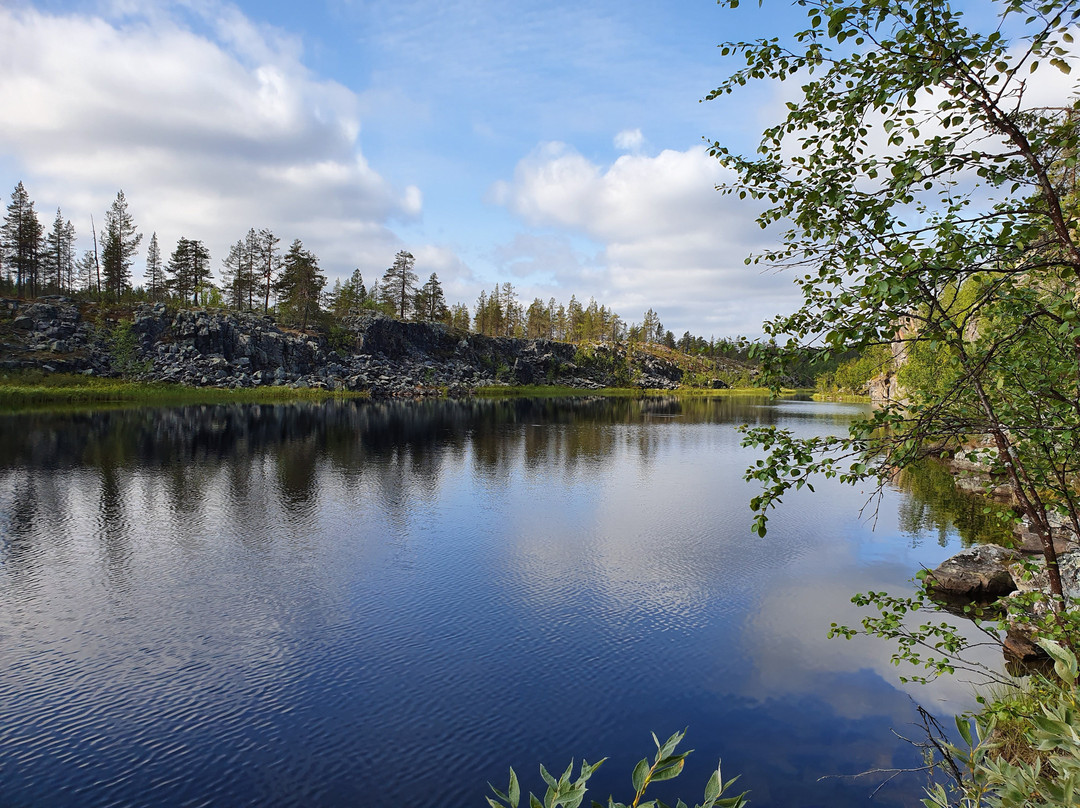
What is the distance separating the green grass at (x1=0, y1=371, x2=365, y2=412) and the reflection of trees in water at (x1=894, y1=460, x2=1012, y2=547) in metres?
92.7

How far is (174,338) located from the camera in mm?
120438

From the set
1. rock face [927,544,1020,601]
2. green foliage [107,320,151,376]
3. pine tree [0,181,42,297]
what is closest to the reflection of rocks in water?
rock face [927,544,1020,601]

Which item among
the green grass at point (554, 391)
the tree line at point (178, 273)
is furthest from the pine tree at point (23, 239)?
A: the green grass at point (554, 391)

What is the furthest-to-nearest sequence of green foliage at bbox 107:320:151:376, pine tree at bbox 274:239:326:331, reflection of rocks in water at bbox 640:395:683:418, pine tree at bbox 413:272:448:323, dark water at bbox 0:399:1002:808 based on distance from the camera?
pine tree at bbox 413:272:448:323 → pine tree at bbox 274:239:326:331 → green foliage at bbox 107:320:151:376 → reflection of rocks in water at bbox 640:395:683:418 → dark water at bbox 0:399:1002:808

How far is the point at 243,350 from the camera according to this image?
12281cm

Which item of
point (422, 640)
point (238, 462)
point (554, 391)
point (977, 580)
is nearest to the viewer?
point (422, 640)

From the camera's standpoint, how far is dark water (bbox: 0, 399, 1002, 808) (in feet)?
37.6

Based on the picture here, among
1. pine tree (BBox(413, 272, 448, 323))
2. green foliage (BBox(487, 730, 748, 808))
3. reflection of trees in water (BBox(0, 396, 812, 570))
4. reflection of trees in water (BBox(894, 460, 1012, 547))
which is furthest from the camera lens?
pine tree (BBox(413, 272, 448, 323))

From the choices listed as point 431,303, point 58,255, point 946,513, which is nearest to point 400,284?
point 431,303

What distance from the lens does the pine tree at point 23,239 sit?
401 ft

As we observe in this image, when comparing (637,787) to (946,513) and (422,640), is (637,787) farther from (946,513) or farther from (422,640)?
(946,513)

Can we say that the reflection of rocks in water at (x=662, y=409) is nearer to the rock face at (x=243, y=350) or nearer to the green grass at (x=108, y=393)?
the rock face at (x=243, y=350)

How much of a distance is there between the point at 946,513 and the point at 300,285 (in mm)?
136205

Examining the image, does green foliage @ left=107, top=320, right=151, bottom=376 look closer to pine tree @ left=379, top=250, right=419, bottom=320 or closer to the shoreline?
the shoreline
